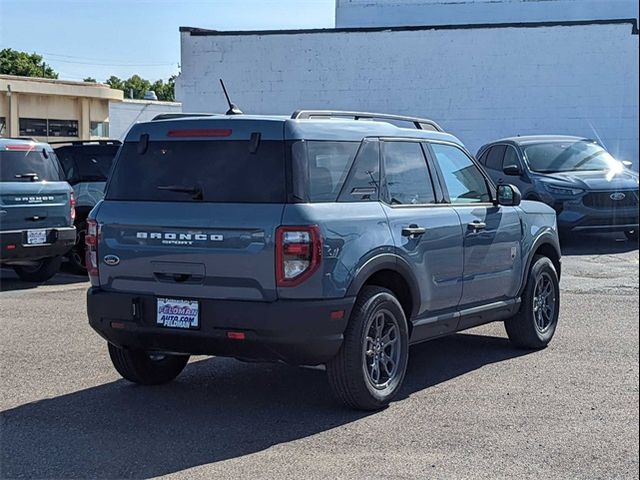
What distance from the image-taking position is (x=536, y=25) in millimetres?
23578

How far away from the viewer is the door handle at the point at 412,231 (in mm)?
6719

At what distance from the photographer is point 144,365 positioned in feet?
23.4

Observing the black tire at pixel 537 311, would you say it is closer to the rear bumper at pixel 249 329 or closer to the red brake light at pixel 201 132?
the rear bumper at pixel 249 329

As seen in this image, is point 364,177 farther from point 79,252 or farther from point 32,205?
point 79,252

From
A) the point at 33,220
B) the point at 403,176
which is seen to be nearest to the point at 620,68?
the point at 33,220

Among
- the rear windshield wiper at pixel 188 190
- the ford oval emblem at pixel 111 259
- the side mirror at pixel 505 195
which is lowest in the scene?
the ford oval emblem at pixel 111 259

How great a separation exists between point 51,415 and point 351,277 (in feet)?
7.37

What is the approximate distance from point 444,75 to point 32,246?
1419 centimetres

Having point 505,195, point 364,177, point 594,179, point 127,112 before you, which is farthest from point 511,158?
point 127,112

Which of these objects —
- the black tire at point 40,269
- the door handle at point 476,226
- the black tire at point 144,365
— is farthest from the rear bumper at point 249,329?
the black tire at point 40,269

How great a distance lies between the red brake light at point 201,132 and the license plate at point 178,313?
3.71ft

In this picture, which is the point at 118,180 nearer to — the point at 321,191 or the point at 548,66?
the point at 321,191

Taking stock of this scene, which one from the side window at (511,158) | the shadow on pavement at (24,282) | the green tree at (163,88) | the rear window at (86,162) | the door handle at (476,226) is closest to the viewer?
the door handle at (476,226)

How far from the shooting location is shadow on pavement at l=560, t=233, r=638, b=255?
16.0m
